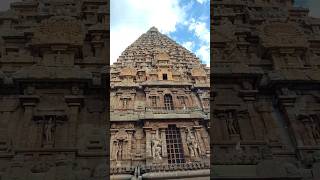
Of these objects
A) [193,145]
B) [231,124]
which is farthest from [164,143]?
[231,124]

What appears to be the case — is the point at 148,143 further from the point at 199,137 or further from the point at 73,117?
the point at 73,117

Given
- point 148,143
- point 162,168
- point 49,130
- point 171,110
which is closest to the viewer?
point 49,130

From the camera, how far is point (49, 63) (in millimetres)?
9516

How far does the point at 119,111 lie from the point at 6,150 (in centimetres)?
1422

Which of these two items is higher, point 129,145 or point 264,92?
point 264,92

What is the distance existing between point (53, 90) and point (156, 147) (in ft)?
34.5

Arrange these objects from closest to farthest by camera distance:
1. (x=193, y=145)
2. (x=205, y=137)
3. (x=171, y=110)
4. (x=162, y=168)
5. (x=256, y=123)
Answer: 1. (x=256, y=123)
2. (x=162, y=168)
3. (x=193, y=145)
4. (x=205, y=137)
5. (x=171, y=110)

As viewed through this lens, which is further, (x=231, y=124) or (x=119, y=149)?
(x=119, y=149)

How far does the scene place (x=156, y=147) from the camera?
18.8 meters

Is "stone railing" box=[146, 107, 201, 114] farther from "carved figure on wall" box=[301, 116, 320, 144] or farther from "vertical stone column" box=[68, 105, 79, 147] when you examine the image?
"carved figure on wall" box=[301, 116, 320, 144]

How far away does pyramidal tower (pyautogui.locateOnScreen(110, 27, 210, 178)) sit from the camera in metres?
17.9

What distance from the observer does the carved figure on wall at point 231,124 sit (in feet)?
28.2

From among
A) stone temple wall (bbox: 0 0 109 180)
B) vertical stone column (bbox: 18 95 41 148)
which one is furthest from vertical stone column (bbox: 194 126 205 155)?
vertical stone column (bbox: 18 95 41 148)

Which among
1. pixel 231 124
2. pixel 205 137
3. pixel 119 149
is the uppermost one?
pixel 231 124
